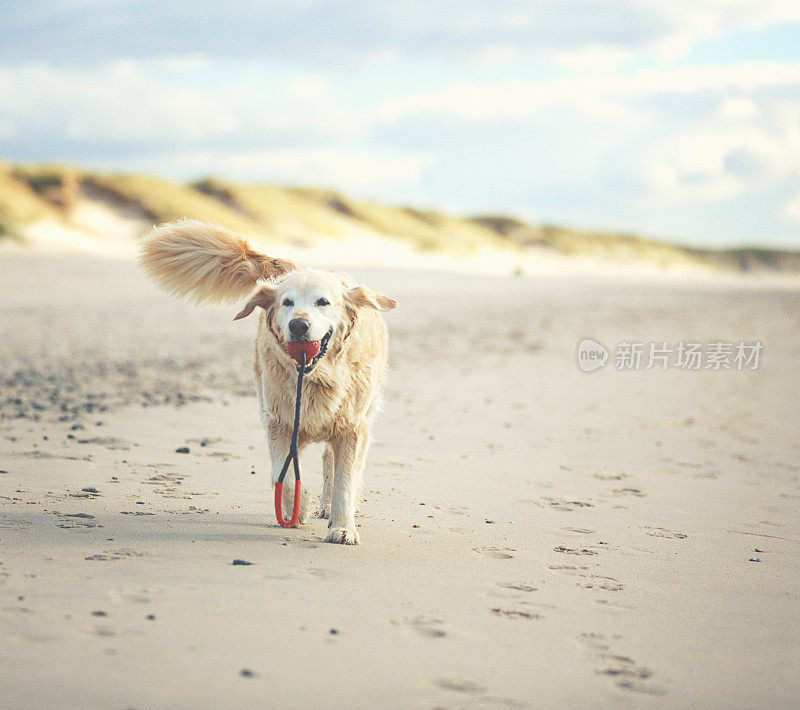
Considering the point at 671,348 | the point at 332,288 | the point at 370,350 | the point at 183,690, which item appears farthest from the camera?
the point at 671,348

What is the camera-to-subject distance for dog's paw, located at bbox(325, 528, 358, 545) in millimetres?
4422

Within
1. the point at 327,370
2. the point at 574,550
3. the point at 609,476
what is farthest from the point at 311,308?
the point at 609,476

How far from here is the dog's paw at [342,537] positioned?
442cm

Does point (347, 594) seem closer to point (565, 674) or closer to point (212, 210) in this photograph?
point (565, 674)

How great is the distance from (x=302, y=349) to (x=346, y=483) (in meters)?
0.82

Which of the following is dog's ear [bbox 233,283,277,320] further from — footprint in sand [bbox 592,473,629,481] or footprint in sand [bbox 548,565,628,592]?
footprint in sand [bbox 592,473,629,481]

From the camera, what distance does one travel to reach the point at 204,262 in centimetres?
588

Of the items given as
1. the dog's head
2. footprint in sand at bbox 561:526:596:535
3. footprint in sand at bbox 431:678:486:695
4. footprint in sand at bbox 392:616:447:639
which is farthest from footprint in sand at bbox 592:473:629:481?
footprint in sand at bbox 431:678:486:695

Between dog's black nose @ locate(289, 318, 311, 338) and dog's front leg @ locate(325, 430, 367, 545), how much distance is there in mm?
798

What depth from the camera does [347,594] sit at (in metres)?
3.55

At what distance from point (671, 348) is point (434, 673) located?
13.8 meters

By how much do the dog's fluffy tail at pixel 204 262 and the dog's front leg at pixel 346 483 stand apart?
1.54 metres

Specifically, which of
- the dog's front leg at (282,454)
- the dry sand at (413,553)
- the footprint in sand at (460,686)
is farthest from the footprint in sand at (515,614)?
the dog's front leg at (282,454)

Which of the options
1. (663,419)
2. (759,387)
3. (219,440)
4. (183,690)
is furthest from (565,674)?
(759,387)
